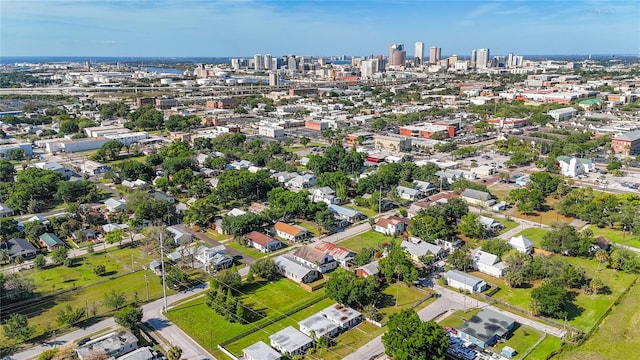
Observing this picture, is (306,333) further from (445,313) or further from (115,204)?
(115,204)

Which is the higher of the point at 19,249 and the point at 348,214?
the point at 348,214

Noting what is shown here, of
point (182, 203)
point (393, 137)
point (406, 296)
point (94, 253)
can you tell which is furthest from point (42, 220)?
point (393, 137)

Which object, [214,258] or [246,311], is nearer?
[246,311]

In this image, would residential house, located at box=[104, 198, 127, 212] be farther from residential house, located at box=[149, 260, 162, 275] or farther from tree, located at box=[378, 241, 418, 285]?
tree, located at box=[378, 241, 418, 285]

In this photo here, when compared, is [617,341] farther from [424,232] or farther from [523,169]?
[523,169]

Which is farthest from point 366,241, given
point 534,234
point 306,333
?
point 534,234

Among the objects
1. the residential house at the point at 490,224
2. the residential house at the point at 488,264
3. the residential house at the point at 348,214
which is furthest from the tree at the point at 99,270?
the residential house at the point at 490,224

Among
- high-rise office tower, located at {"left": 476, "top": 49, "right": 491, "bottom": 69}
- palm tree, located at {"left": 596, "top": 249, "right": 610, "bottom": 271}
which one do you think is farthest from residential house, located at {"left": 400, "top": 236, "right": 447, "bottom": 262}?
high-rise office tower, located at {"left": 476, "top": 49, "right": 491, "bottom": 69}
